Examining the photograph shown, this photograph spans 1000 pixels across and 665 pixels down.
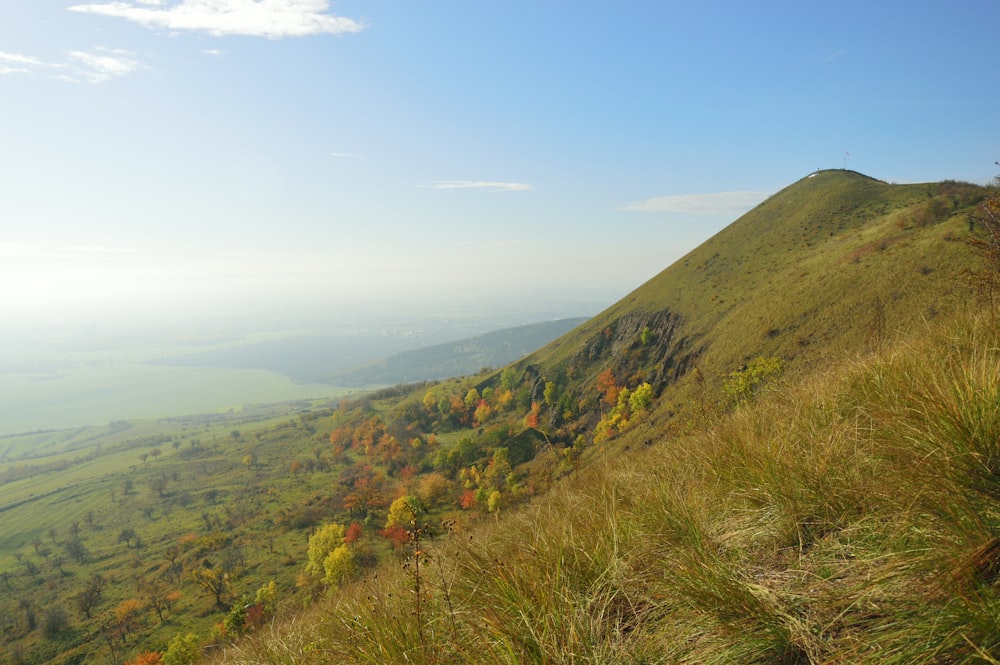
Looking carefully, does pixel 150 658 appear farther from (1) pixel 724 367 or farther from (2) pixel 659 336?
(2) pixel 659 336

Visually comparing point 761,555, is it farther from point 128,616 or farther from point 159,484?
point 159,484

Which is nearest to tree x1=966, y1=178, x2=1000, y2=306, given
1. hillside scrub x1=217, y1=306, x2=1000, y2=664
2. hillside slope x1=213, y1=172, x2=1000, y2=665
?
hillside slope x1=213, y1=172, x2=1000, y2=665

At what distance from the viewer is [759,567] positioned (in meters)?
2.70

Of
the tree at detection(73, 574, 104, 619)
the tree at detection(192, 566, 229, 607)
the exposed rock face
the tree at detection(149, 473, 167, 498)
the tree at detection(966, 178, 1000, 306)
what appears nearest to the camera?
the tree at detection(966, 178, 1000, 306)

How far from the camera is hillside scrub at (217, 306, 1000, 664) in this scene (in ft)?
6.41

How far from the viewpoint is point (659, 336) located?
84.4 metres

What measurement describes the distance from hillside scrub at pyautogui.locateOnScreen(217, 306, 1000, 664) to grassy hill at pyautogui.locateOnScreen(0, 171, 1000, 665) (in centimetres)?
2

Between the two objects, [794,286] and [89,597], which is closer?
[794,286]

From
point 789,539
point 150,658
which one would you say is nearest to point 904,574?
point 789,539

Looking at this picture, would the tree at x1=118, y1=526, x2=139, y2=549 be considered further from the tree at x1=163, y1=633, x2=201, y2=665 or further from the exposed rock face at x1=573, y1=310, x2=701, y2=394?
the exposed rock face at x1=573, y1=310, x2=701, y2=394

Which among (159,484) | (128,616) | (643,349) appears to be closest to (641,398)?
(643,349)

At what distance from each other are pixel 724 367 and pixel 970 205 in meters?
38.0

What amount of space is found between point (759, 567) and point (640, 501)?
1.14m

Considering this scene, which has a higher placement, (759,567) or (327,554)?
(759,567)
